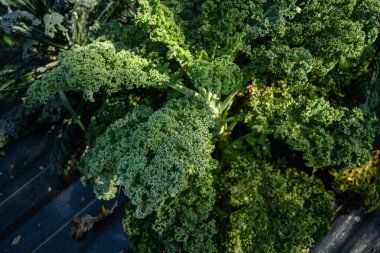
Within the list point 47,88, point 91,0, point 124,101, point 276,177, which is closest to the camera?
point 47,88

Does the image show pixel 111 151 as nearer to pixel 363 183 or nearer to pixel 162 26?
pixel 162 26

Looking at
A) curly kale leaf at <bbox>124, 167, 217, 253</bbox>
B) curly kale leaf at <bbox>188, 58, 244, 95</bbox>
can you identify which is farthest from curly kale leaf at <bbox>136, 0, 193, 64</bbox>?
curly kale leaf at <bbox>124, 167, 217, 253</bbox>

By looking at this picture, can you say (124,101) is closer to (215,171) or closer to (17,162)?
(215,171)

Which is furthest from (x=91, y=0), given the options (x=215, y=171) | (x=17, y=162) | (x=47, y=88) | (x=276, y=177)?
(x=276, y=177)

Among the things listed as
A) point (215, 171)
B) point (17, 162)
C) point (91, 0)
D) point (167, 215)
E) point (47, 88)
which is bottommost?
point (17, 162)

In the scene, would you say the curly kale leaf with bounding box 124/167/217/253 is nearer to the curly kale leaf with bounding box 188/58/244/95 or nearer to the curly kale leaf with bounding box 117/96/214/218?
the curly kale leaf with bounding box 117/96/214/218

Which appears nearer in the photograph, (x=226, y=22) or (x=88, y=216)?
(x=226, y=22)
